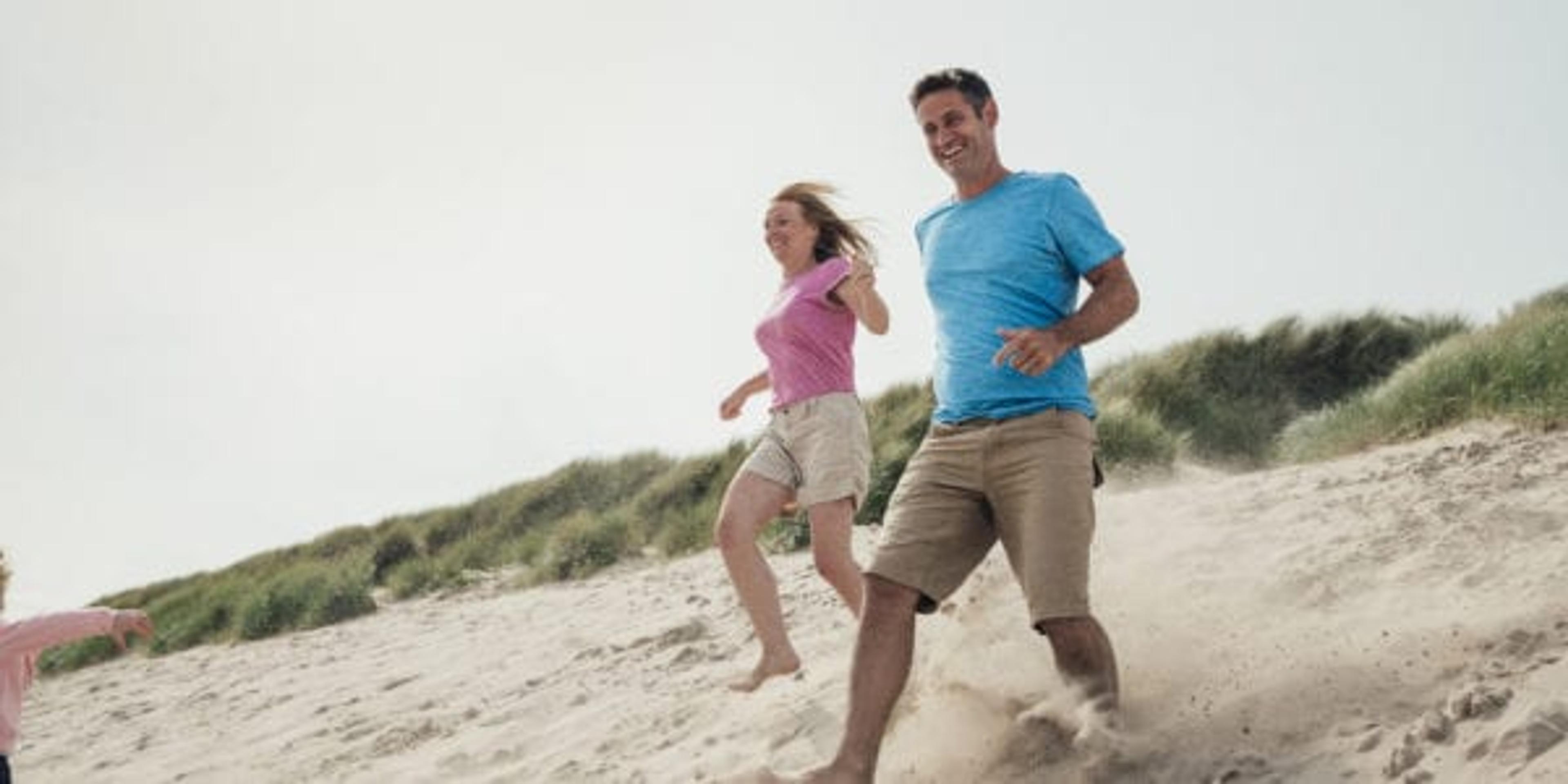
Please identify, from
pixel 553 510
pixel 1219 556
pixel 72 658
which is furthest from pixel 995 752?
pixel 72 658

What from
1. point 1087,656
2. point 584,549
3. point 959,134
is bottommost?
point 584,549

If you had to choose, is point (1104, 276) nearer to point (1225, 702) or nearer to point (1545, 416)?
point (1225, 702)

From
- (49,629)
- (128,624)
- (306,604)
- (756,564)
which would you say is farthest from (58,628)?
(306,604)

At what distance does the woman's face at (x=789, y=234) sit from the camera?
184 inches

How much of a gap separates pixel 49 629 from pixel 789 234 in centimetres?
301

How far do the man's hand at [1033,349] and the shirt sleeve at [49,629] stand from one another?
3350mm

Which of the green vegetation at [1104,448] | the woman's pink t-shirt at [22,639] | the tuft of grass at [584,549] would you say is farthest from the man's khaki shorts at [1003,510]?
the tuft of grass at [584,549]

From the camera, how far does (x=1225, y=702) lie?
3207 mm

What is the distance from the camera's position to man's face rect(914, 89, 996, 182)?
321 centimetres

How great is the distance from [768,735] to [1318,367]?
10047 millimetres

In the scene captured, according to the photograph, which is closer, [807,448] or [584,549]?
[807,448]

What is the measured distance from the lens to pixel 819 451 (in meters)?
4.36

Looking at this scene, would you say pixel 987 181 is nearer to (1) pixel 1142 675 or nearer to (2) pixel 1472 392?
(1) pixel 1142 675

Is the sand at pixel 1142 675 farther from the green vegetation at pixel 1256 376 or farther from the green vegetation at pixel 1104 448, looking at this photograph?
the green vegetation at pixel 1256 376
